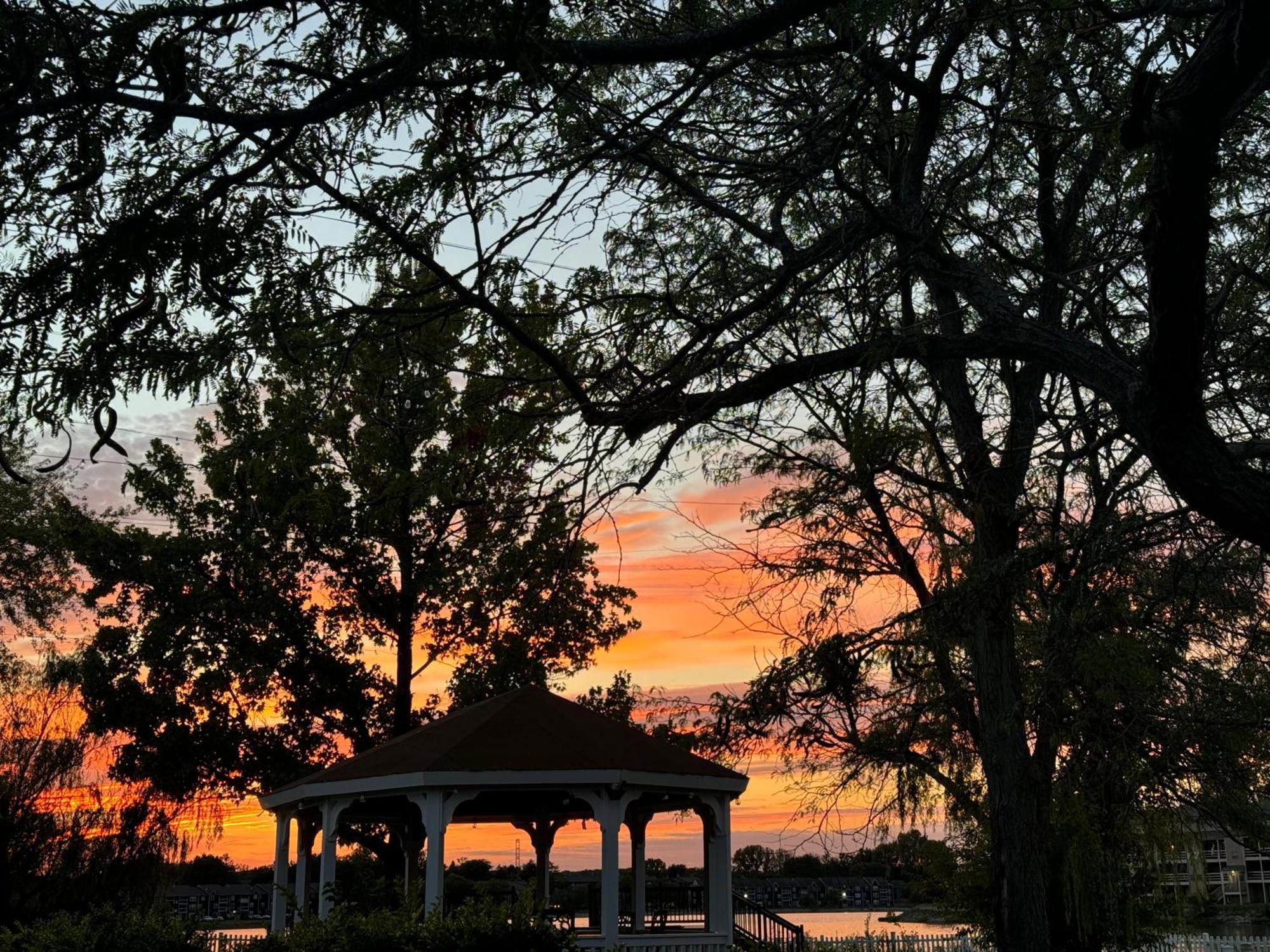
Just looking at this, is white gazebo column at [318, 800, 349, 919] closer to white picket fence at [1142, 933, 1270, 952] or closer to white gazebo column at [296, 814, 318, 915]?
white gazebo column at [296, 814, 318, 915]

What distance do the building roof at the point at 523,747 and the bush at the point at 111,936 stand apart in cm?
383

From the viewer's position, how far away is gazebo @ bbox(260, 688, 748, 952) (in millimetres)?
14516

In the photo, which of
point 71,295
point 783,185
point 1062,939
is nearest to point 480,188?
point 783,185

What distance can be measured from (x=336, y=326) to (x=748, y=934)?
15.0m

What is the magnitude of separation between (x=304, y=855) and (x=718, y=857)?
6521 mm

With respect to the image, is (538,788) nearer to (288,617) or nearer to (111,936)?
(111,936)

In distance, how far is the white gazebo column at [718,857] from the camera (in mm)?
16656

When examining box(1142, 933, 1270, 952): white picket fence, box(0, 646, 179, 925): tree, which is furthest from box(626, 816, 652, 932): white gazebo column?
box(1142, 933, 1270, 952): white picket fence

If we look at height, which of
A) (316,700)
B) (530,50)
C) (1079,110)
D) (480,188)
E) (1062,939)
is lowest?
(1062,939)

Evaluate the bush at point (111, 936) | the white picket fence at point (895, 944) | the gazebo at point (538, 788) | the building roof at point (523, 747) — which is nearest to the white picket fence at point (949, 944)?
the white picket fence at point (895, 944)

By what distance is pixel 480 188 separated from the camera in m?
6.63

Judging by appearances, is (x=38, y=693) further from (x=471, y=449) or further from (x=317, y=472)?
(x=471, y=449)

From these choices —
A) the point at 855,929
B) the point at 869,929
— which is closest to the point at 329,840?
the point at 869,929

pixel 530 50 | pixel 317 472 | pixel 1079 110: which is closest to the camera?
pixel 530 50
